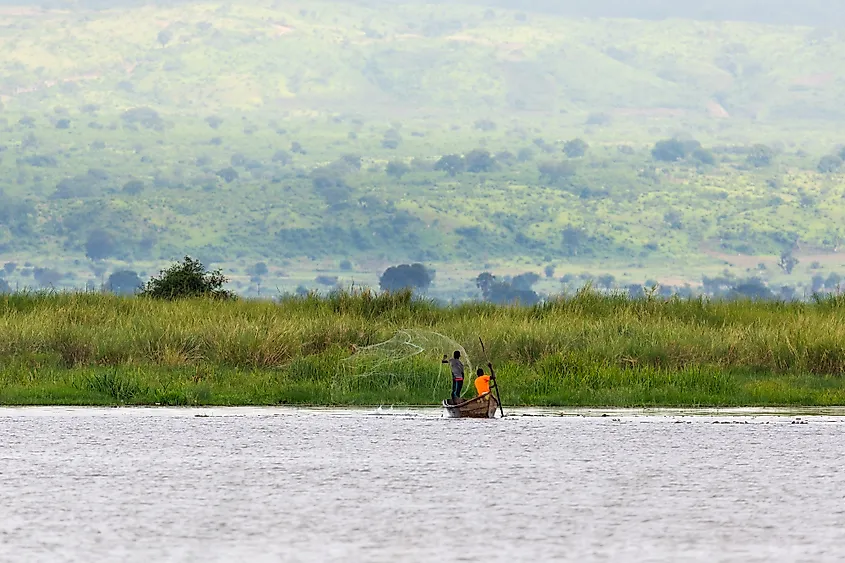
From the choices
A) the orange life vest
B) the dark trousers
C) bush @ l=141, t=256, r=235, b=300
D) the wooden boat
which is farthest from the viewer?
bush @ l=141, t=256, r=235, b=300

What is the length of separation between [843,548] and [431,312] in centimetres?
2290

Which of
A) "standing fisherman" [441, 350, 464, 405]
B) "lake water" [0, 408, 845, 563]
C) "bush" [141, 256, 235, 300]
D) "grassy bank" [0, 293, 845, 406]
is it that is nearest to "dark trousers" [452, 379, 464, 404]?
"standing fisherman" [441, 350, 464, 405]

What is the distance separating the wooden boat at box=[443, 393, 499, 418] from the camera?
2464 centimetres

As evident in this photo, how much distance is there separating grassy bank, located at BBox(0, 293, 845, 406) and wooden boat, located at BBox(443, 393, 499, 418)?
2.44m

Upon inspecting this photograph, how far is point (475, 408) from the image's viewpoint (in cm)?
2475

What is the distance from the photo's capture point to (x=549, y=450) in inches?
808

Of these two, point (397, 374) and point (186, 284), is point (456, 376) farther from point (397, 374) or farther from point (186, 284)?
point (186, 284)

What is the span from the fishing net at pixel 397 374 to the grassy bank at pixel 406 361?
0.04m

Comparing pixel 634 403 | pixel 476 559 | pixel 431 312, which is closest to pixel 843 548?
pixel 476 559

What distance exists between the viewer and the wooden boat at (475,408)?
24641 millimetres

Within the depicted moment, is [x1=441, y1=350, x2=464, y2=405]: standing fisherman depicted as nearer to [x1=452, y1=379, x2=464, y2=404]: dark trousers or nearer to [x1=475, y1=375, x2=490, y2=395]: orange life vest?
[x1=452, y1=379, x2=464, y2=404]: dark trousers

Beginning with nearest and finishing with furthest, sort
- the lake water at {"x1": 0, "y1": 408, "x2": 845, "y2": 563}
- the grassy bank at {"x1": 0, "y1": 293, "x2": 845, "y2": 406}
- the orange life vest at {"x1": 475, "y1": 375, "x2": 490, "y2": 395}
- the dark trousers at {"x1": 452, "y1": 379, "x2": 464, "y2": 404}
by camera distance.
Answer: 1. the lake water at {"x1": 0, "y1": 408, "x2": 845, "y2": 563}
2. the orange life vest at {"x1": 475, "y1": 375, "x2": 490, "y2": 395}
3. the dark trousers at {"x1": 452, "y1": 379, "x2": 464, "y2": 404}
4. the grassy bank at {"x1": 0, "y1": 293, "x2": 845, "y2": 406}

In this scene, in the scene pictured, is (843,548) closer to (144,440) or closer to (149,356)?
(144,440)

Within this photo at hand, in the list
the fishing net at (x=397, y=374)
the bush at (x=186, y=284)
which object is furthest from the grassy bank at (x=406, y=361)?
the bush at (x=186, y=284)
